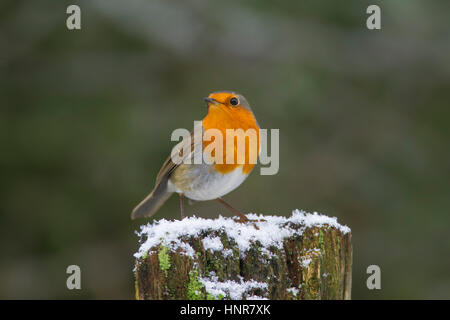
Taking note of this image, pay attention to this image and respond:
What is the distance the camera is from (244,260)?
2.92 m

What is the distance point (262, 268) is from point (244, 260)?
0.10m

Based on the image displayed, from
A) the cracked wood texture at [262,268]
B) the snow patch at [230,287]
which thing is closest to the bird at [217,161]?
the cracked wood texture at [262,268]

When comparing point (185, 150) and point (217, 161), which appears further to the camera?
point (185, 150)

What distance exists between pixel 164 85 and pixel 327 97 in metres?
2.13

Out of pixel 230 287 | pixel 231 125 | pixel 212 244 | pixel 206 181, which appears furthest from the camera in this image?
pixel 206 181

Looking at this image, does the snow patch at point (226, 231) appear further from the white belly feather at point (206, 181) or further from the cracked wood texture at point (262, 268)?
the white belly feather at point (206, 181)

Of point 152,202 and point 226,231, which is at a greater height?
point 152,202

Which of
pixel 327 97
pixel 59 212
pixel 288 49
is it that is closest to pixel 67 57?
pixel 59 212

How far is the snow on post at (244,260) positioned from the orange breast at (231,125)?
0.87 m

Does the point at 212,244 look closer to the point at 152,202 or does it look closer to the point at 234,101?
the point at 234,101

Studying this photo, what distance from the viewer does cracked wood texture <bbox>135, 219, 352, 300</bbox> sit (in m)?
2.69

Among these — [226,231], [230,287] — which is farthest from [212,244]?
[230,287]

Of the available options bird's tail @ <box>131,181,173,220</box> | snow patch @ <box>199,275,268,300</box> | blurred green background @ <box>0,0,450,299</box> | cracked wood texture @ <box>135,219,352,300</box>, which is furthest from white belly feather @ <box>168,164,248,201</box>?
blurred green background @ <box>0,0,450,299</box>

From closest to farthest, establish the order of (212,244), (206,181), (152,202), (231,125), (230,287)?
(230,287) → (212,244) → (231,125) → (206,181) → (152,202)
